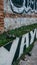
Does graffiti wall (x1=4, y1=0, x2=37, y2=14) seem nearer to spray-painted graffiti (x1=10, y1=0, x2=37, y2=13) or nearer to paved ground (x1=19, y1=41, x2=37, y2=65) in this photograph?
spray-painted graffiti (x1=10, y1=0, x2=37, y2=13)

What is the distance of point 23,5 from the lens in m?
8.97

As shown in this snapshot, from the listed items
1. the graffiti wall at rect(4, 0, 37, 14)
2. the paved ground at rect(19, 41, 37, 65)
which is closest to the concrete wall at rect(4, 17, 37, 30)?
the graffiti wall at rect(4, 0, 37, 14)

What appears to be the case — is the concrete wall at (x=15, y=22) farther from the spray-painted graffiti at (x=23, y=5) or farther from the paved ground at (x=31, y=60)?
the paved ground at (x=31, y=60)

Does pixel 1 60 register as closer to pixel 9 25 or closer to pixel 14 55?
pixel 14 55

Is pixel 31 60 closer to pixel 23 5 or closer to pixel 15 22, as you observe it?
pixel 15 22

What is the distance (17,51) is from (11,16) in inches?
87.4

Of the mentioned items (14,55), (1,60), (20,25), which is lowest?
(20,25)

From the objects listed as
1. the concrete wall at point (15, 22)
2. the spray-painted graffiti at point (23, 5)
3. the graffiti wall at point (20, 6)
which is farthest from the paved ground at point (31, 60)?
the spray-painted graffiti at point (23, 5)

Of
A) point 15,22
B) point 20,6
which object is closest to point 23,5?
point 20,6

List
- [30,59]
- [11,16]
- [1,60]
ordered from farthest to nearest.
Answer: [11,16], [30,59], [1,60]

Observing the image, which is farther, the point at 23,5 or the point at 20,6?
the point at 23,5

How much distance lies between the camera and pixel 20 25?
818cm

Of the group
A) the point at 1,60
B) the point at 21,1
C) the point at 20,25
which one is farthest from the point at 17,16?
the point at 1,60

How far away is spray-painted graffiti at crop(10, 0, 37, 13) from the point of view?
7.38 m
